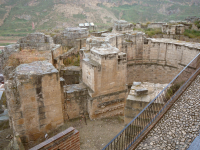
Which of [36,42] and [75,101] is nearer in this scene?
[75,101]

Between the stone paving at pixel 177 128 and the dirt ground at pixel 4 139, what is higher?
the stone paving at pixel 177 128

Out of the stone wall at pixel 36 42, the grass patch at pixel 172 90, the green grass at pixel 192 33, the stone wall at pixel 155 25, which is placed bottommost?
the grass patch at pixel 172 90

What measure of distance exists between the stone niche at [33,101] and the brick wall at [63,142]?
2.44 metres

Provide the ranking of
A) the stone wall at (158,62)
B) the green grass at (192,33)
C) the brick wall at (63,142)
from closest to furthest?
the brick wall at (63,142)
the stone wall at (158,62)
the green grass at (192,33)

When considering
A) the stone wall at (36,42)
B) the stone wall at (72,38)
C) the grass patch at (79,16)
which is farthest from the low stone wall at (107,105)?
the grass patch at (79,16)

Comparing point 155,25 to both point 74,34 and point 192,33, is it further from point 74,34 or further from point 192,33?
point 74,34

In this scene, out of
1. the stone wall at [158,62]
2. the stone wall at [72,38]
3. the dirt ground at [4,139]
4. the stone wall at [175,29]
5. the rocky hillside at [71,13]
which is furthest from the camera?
the rocky hillside at [71,13]

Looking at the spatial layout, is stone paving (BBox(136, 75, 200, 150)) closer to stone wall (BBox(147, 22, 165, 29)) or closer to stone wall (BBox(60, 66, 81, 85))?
stone wall (BBox(60, 66, 81, 85))

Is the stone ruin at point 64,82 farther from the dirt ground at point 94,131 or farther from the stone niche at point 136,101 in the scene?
the dirt ground at point 94,131

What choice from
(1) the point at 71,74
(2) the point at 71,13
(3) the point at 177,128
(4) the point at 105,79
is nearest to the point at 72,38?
(1) the point at 71,74

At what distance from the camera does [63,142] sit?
4.55 meters

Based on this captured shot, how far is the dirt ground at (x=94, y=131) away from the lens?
6.81 metres

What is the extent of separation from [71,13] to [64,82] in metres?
40.2

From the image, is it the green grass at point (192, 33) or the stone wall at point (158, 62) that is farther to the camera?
the green grass at point (192, 33)
